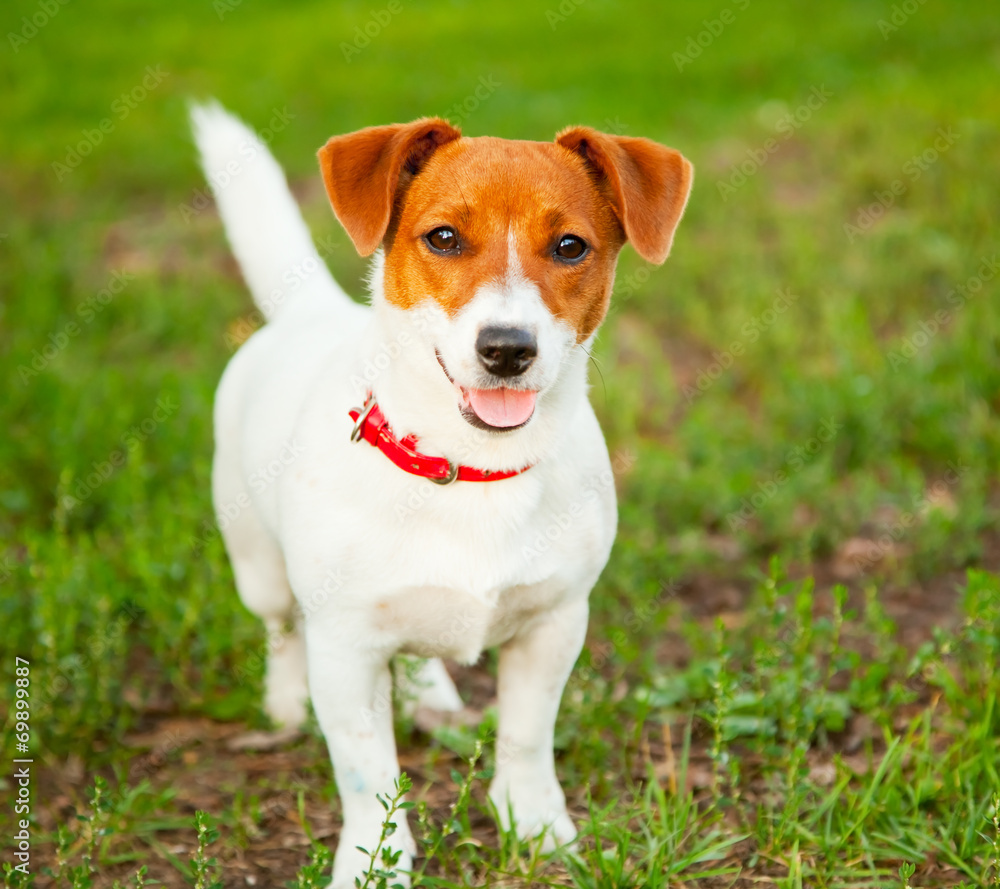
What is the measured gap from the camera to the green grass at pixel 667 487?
320cm

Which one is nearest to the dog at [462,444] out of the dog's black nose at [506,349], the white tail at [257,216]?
the dog's black nose at [506,349]

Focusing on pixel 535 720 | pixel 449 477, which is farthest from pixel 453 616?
pixel 535 720

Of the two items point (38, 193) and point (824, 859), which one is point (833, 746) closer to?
point (824, 859)

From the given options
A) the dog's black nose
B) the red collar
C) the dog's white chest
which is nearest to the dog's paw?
the dog's white chest

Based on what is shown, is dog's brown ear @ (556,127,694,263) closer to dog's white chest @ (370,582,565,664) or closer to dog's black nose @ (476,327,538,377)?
dog's black nose @ (476,327,538,377)

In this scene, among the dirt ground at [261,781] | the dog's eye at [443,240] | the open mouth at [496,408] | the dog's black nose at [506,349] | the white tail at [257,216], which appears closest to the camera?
the dog's black nose at [506,349]

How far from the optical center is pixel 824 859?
3.05 meters

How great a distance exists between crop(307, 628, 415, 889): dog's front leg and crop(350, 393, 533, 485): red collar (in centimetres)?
51

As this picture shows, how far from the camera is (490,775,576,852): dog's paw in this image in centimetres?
321

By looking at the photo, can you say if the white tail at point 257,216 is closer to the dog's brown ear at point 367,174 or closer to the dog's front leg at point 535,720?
the dog's brown ear at point 367,174

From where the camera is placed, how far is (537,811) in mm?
3225

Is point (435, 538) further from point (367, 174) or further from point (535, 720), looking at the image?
point (367, 174)

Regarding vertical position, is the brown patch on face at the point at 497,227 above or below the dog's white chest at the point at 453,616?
above

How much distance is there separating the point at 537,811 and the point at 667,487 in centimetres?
218
